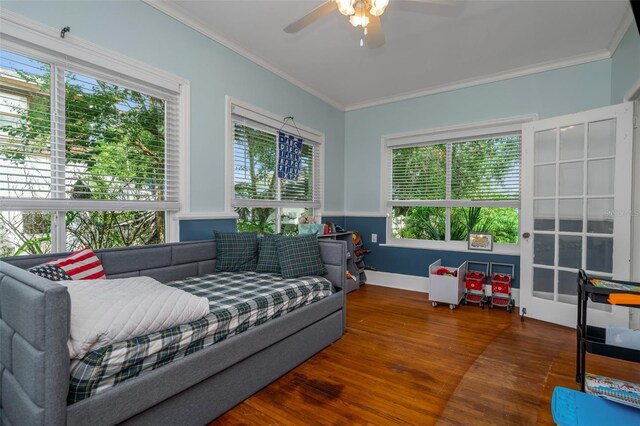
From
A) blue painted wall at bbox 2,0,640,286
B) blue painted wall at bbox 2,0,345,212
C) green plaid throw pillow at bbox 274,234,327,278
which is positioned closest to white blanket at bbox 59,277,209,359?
green plaid throw pillow at bbox 274,234,327,278

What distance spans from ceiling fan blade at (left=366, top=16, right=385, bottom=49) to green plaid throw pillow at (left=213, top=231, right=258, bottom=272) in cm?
190

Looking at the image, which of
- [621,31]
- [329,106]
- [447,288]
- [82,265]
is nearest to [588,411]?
[447,288]

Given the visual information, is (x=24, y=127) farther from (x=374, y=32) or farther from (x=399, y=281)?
(x=399, y=281)

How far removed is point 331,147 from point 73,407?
408 cm

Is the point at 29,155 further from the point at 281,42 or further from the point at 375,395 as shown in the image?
the point at 375,395

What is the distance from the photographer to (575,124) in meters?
2.94

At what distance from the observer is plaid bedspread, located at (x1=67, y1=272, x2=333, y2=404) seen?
1151 mm

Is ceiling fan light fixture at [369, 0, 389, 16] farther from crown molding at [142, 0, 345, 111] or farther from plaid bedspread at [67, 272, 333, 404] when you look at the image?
plaid bedspread at [67, 272, 333, 404]

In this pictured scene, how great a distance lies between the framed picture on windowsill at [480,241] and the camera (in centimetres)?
376

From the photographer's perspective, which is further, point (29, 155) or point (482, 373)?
point (482, 373)

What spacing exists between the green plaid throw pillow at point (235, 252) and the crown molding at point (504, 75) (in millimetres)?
3014

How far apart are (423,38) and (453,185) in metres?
1.90

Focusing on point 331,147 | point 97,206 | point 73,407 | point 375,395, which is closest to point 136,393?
point 73,407

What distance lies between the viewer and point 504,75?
3.63 meters
